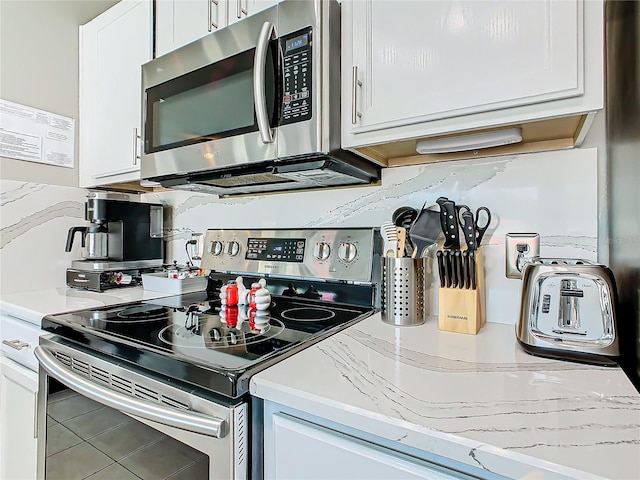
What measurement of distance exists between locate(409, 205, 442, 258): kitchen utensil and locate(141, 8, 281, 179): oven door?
1.52ft

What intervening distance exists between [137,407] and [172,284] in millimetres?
832

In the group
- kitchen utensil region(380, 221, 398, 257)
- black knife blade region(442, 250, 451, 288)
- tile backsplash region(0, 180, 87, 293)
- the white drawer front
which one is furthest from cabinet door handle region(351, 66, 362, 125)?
tile backsplash region(0, 180, 87, 293)

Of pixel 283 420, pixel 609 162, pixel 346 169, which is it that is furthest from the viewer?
pixel 346 169

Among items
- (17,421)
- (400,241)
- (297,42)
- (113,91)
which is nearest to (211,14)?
(297,42)

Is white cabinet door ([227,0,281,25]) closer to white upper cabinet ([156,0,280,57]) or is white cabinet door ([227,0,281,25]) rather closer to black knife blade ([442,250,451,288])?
white upper cabinet ([156,0,280,57])

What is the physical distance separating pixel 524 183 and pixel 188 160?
1.06 metres

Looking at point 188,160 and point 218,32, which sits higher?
point 218,32

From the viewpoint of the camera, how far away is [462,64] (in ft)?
2.66

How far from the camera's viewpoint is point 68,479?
98cm

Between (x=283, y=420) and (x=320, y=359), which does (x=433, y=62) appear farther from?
(x=283, y=420)

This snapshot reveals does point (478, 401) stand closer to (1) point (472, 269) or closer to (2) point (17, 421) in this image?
(1) point (472, 269)

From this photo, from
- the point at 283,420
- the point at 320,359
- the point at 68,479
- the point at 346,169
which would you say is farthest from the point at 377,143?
the point at 68,479

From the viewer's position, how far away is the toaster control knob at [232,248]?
4.84ft

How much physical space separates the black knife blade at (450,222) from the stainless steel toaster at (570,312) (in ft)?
0.77
